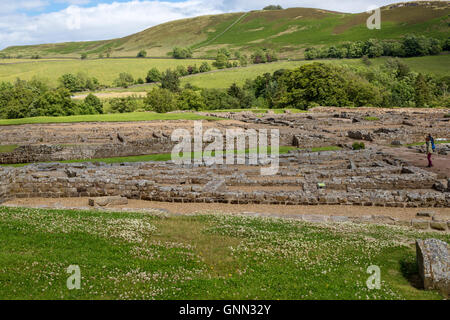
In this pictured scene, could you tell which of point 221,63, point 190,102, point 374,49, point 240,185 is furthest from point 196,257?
point 221,63

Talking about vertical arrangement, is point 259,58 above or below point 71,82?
above

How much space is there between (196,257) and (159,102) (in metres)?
75.0

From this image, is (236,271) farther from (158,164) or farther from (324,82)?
(324,82)

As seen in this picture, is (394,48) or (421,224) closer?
(421,224)

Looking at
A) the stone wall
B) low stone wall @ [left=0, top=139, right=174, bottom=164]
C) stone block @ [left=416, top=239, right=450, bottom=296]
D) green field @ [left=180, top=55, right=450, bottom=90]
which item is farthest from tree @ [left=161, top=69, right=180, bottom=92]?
stone block @ [left=416, top=239, right=450, bottom=296]

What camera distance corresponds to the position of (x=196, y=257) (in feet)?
35.7

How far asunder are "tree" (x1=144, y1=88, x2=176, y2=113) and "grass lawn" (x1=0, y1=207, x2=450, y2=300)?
69.0 metres

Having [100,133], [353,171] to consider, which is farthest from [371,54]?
[353,171]

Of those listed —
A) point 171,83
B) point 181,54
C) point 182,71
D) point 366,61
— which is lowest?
point 171,83

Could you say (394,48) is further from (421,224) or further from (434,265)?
(434,265)

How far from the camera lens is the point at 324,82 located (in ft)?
257

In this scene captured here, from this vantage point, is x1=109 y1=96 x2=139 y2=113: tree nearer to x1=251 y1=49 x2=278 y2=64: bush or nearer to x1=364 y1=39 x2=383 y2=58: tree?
x1=251 y1=49 x2=278 y2=64: bush

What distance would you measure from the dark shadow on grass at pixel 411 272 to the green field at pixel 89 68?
122 metres

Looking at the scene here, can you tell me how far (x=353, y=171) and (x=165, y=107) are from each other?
63.7 metres
